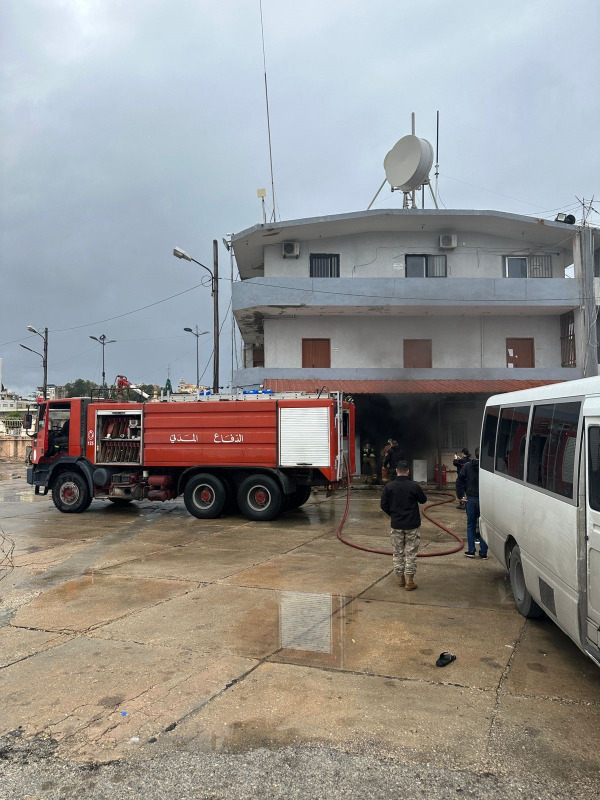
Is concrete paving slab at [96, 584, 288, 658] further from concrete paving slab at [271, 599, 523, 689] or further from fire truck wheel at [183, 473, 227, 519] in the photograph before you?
fire truck wheel at [183, 473, 227, 519]

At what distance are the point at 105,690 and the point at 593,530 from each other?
150 inches

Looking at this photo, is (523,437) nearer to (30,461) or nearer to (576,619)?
(576,619)

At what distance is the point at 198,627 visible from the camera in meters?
5.86

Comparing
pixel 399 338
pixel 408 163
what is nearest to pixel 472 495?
pixel 399 338

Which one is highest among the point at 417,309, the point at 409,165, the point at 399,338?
the point at 409,165

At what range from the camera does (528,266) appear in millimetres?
23047

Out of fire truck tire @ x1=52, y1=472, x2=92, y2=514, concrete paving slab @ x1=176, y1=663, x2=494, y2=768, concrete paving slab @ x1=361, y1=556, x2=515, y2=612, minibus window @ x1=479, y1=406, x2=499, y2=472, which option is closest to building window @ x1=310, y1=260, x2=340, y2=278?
fire truck tire @ x1=52, y1=472, x2=92, y2=514

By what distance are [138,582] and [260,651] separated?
311 centimetres

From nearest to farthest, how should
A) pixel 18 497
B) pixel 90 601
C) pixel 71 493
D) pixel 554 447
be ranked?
pixel 554 447 < pixel 90 601 < pixel 71 493 < pixel 18 497

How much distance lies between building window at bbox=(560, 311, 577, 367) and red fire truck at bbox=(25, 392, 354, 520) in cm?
1245

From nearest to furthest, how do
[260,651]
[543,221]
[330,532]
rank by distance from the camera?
[260,651], [330,532], [543,221]

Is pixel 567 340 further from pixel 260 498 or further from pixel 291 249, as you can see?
pixel 260 498

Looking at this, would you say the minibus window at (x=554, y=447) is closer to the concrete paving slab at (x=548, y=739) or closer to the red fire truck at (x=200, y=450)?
the concrete paving slab at (x=548, y=739)

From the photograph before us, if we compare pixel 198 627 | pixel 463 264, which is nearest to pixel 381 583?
pixel 198 627
